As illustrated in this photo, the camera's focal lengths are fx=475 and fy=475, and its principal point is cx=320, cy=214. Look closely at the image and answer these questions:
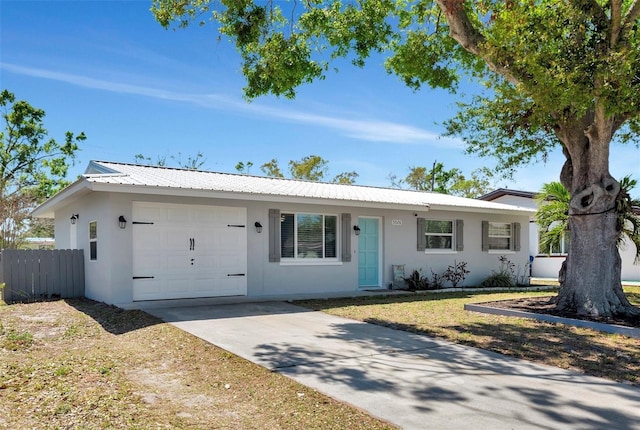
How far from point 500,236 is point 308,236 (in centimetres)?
794

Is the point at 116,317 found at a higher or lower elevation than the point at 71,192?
lower

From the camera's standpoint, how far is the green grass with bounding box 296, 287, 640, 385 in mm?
5848

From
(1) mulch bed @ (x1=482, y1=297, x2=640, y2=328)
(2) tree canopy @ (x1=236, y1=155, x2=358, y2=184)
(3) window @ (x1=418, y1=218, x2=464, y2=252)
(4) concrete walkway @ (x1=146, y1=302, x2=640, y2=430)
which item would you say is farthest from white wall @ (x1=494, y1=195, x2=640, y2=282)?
(2) tree canopy @ (x1=236, y1=155, x2=358, y2=184)

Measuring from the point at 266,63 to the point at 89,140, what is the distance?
73.6ft

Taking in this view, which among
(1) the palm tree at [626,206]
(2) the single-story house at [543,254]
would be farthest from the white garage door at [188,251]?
(2) the single-story house at [543,254]

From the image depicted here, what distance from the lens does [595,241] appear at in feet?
29.7

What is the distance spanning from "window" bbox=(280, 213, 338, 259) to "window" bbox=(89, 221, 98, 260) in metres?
4.39

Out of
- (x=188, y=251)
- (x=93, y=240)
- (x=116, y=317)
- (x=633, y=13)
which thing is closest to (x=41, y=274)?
(x=93, y=240)

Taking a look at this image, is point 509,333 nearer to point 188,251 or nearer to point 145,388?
point 145,388

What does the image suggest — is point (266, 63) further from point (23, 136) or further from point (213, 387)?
point (23, 136)

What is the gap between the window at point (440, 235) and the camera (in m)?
14.8

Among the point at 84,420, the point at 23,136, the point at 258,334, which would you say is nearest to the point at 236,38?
the point at 258,334

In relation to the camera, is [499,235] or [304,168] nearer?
[499,235]

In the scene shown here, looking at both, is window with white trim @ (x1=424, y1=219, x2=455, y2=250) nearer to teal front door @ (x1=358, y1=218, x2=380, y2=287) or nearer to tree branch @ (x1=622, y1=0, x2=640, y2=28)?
teal front door @ (x1=358, y1=218, x2=380, y2=287)
